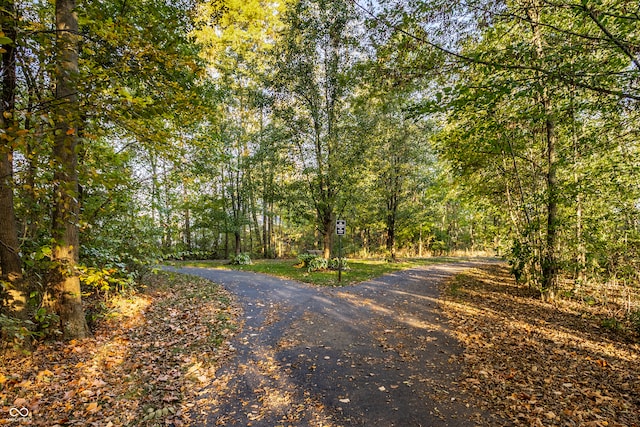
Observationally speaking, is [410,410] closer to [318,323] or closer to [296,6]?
[318,323]

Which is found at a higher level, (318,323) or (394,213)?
(394,213)

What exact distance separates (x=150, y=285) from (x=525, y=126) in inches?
481

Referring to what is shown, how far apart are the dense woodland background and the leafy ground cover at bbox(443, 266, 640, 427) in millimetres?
1259

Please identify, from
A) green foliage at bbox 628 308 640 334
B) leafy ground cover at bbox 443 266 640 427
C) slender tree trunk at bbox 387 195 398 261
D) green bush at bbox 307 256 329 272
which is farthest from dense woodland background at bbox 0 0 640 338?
slender tree trunk at bbox 387 195 398 261

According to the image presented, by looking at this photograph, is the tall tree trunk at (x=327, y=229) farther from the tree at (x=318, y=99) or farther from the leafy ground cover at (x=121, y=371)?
the leafy ground cover at (x=121, y=371)

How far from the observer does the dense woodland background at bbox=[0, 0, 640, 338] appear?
374 centimetres

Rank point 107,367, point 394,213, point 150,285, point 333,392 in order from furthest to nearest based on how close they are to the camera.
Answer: point 394,213 → point 150,285 → point 107,367 → point 333,392

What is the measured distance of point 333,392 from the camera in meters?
3.99

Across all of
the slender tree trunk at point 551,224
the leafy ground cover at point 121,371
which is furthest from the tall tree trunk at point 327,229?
the slender tree trunk at point 551,224

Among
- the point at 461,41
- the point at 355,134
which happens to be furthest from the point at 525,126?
the point at 355,134

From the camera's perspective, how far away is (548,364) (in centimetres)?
459

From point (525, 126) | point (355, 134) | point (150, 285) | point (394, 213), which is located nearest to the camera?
point (525, 126)

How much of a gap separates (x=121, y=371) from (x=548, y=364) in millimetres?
6688

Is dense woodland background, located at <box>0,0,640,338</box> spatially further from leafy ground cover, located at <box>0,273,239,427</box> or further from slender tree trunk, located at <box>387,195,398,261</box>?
slender tree trunk, located at <box>387,195,398,261</box>
